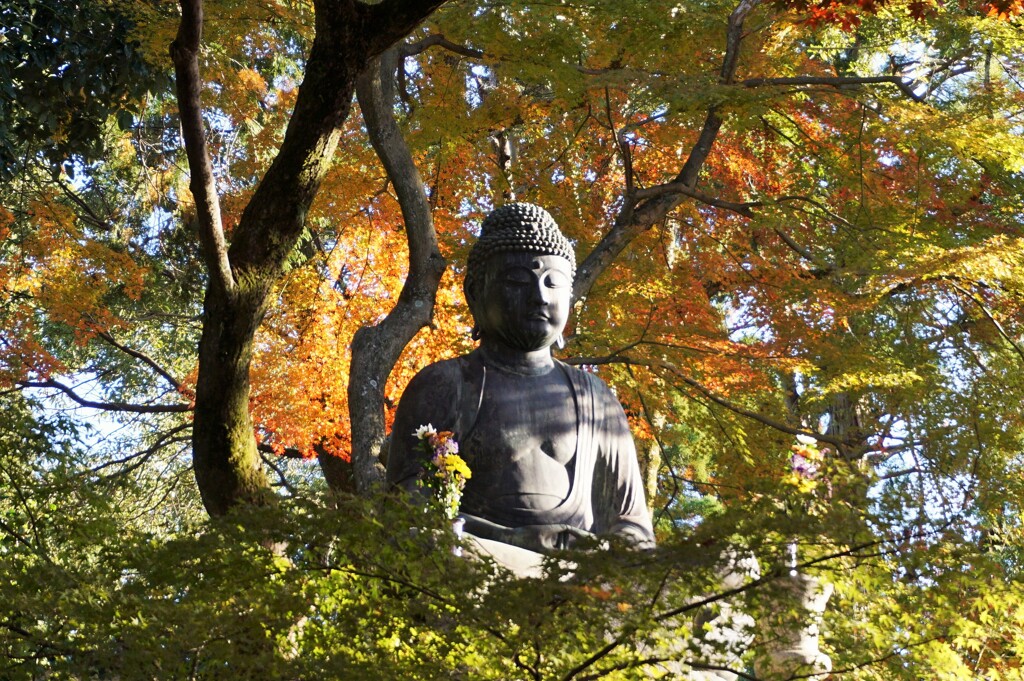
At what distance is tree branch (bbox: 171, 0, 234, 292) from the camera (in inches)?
242

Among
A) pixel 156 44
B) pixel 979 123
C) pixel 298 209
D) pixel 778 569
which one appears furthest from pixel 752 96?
pixel 778 569

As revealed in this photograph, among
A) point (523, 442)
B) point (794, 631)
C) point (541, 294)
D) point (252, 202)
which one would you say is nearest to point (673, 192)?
point (541, 294)

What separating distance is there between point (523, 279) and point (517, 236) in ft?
0.78

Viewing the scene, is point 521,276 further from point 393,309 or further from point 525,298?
point 393,309

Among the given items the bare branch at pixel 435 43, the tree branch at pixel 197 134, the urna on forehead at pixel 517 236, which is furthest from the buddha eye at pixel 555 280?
the bare branch at pixel 435 43

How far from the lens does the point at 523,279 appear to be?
688cm

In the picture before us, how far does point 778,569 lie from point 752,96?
5984mm

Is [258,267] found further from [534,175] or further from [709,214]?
[709,214]

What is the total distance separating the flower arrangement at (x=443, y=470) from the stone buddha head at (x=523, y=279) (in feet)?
2.78

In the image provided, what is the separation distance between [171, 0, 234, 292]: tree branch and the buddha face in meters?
1.39

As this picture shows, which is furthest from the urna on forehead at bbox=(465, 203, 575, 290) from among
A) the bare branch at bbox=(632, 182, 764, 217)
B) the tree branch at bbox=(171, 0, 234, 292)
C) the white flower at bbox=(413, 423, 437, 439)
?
the bare branch at bbox=(632, 182, 764, 217)

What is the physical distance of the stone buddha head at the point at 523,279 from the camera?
6844mm

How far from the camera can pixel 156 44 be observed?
1102 cm

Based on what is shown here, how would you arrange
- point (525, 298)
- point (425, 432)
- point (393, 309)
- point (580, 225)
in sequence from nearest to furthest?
point (425, 432), point (525, 298), point (393, 309), point (580, 225)
